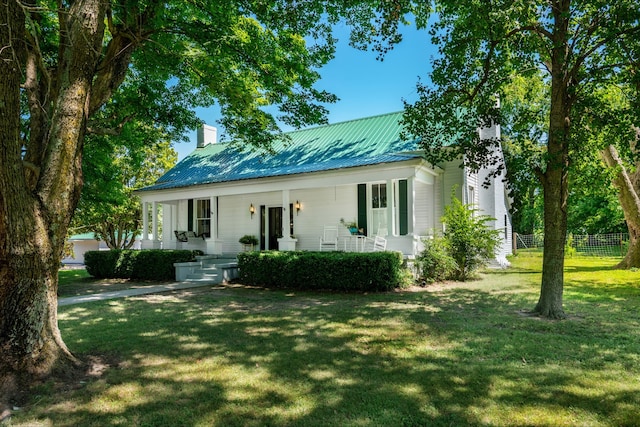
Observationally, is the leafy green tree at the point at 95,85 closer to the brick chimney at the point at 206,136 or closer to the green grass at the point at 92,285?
the green grass at the point at 92,285

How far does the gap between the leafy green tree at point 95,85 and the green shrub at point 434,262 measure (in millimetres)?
4864

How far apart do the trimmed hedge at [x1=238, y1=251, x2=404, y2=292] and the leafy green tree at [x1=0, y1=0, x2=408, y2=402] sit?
11.6ft

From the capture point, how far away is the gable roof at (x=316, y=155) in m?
13.2

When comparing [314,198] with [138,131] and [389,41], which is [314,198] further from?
[389,41]

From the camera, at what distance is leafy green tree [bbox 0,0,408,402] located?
3738 millimetres

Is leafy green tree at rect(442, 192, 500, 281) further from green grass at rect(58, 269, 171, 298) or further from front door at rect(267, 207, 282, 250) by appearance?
green grass at rect(58, 269, 171, 298)

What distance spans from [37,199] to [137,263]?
10904 mm

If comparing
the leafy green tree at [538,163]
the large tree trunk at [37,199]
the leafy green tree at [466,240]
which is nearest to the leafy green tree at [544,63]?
the leafy green tree at [538,163]

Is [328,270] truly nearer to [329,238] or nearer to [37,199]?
[329,238]

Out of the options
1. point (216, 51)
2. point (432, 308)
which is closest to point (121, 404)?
point (432, 308)

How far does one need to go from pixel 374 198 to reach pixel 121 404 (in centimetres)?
1119

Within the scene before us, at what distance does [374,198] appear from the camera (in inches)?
544

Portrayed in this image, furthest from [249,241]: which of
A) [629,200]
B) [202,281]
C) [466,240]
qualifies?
[629,200]

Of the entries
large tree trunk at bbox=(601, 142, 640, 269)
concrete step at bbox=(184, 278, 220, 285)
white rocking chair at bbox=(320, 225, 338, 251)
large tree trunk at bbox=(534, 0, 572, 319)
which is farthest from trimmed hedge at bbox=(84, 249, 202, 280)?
large tree trunk at bbox=(601, 142, 640, 269)
